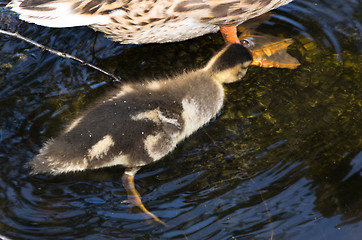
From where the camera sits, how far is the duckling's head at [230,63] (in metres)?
3.04

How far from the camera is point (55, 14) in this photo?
2889mm

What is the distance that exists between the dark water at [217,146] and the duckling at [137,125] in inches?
3.4

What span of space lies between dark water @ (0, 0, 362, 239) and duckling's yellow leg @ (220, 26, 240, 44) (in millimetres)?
136

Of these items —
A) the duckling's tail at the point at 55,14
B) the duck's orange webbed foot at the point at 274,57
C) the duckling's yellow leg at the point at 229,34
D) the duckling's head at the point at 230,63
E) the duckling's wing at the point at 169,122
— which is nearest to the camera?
the duckling's wing at the point at 169,122

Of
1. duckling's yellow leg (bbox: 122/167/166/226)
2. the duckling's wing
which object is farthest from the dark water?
the duckling's wing

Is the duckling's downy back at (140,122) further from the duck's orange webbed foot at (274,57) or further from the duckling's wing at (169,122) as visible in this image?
the duck's orange webbed foot at (274,57)

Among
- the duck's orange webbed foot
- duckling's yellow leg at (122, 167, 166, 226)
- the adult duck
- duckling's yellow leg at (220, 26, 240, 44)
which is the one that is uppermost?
the adult duck

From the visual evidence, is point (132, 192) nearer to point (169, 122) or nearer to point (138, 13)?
point (169, 122)

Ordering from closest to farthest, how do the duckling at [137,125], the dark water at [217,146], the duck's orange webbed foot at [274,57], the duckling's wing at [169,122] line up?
the dark water at [217,146] → the duckling at [137,125] → the duckling's wing at [169,122] → the duck's orange webbed foot at [274,57]

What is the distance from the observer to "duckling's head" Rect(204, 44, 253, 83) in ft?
9.99

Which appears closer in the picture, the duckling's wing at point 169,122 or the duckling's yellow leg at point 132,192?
the duckling's yellow leg at point 132,192

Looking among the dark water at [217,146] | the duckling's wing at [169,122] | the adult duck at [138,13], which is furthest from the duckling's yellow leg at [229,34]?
the duckling's wing at [169,122]

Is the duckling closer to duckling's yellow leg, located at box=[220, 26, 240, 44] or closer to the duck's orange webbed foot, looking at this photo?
the duck's orange webbed foot

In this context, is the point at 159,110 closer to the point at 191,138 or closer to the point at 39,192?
the point at 191,138
